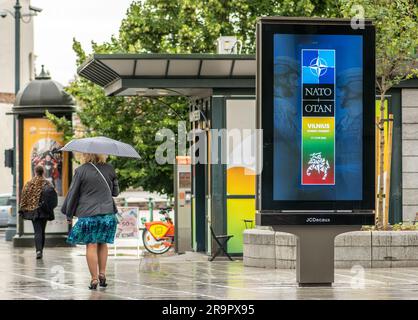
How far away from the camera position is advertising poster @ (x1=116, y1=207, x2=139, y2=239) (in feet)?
80.9

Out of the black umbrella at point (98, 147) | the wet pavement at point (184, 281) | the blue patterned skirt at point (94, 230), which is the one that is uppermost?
the black umbrella at point (98, 147)

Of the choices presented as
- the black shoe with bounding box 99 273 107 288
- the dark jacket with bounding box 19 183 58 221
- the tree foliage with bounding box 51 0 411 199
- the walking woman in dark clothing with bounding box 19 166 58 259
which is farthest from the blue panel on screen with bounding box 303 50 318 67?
the tree foliage with bounding box 51 0 411 199

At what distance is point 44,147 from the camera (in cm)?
2898

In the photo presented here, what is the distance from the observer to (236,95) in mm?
23250

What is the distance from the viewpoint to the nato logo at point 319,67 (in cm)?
1594

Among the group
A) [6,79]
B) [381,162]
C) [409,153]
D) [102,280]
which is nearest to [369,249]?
[381,162]

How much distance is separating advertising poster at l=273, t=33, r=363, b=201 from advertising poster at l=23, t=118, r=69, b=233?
13502 millimetres

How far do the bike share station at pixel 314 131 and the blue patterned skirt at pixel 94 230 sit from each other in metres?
1.92

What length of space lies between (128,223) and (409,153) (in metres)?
5.66

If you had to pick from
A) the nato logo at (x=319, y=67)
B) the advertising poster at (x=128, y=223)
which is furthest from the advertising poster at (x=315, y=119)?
the advertising poster at (x=128, y=223)

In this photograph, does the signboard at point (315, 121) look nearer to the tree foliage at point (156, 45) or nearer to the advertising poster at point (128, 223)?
the advertising poster at point (128, 223)

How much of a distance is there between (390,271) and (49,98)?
12.4 m

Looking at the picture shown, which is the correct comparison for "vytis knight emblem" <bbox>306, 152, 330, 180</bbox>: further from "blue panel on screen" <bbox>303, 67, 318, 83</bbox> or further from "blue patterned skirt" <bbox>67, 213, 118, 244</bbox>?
"blue patterned skirt" <bbox>67, 213, 118, 244</bbox>
